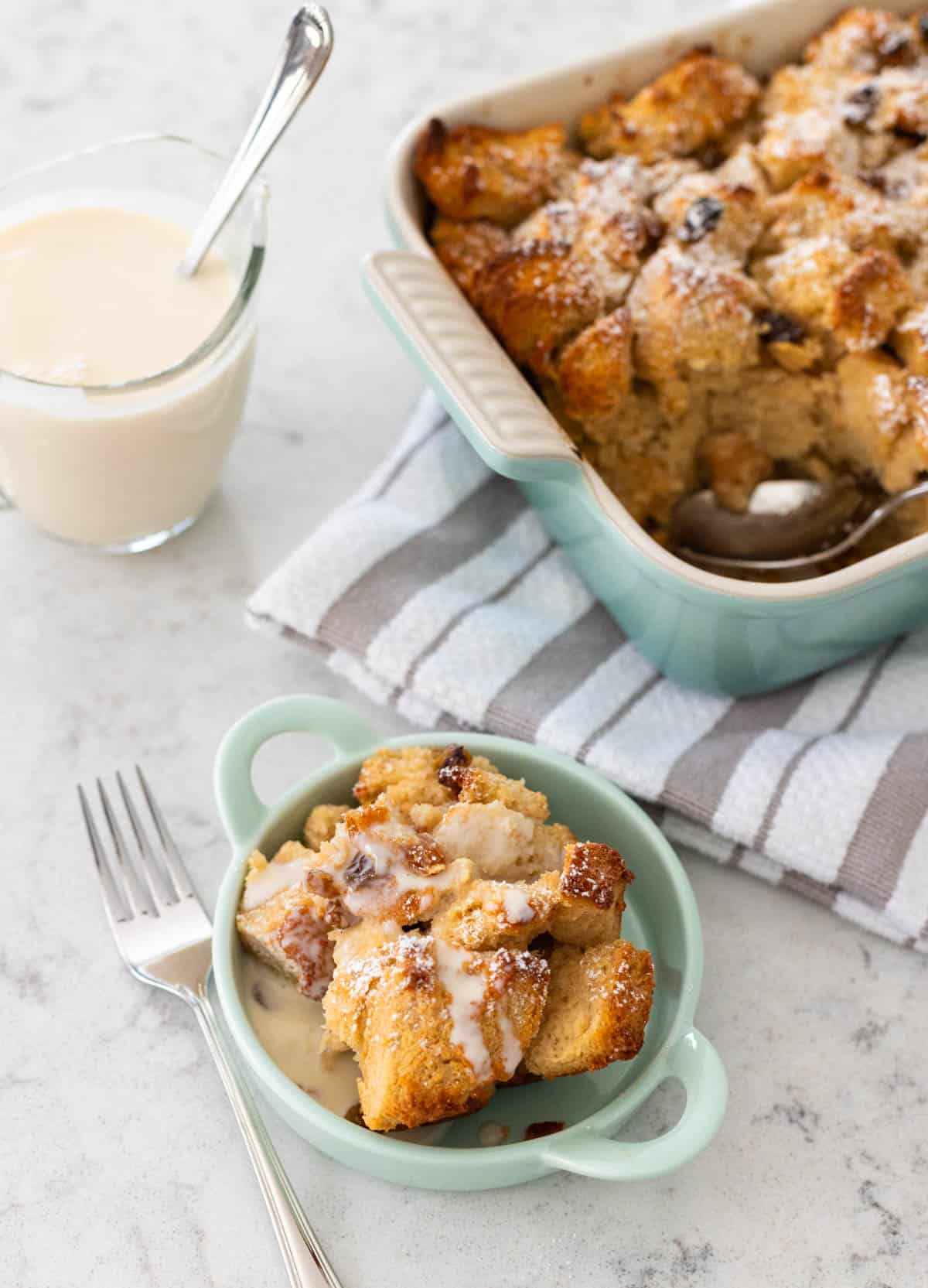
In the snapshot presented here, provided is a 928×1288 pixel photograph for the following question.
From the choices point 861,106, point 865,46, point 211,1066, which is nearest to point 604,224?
point 861,106

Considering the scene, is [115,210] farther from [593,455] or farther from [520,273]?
[593,455]

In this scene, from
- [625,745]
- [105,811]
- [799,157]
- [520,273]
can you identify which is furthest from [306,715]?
[799,157]

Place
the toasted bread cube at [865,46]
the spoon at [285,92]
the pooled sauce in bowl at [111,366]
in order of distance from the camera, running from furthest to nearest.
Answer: the toasted bread cube at [865,46]
the pooled sauce in bowl at [111,366]
the spoon at [285,92]

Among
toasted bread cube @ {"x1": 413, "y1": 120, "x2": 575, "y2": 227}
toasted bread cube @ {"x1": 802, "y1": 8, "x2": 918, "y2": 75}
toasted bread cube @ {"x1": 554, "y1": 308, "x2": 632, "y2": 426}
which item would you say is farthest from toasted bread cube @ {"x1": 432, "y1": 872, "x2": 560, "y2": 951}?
toasted bread cube @ {"x1": 802, "y1": 8, "x2": 918, "y2": 75}

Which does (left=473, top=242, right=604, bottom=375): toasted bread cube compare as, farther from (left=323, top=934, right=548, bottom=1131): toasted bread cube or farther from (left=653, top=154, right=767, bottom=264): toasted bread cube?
(left=323, top=934, right=548, bottom=1131): toasted bread cube

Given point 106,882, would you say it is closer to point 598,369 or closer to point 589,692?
point 589,692

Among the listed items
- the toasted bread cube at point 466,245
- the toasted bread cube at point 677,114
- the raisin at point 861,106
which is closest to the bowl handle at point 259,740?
the toasted bread cube at point 466,245

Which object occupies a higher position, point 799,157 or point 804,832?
point 799,157

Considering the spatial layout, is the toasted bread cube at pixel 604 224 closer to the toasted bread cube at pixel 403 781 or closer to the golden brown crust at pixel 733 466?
the golden brown crust at pixel 733 466
